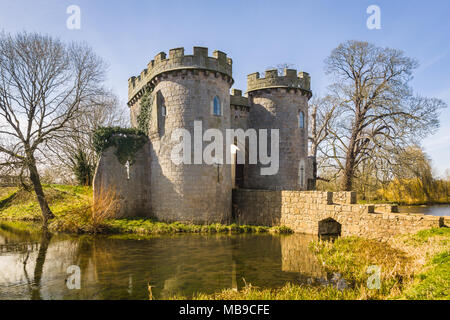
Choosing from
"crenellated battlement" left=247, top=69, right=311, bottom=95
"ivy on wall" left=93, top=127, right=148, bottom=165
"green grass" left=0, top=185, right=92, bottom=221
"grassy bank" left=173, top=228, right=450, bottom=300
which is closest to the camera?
"grassy bank" left=173, top=228, right=450, bottom=300

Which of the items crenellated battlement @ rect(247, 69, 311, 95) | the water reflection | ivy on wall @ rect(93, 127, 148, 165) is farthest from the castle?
the water reflection

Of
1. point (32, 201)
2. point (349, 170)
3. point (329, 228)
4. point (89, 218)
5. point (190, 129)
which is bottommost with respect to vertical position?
point (329, 228)

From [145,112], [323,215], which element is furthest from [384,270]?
[145,112]

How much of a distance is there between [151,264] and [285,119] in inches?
462

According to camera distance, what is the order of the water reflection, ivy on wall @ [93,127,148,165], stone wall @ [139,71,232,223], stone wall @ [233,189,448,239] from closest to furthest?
the water reflection → stone wall @ [233,189,448,239] → stone wall @ [139,71,232,223] → ivy on wall @ [93,127,148,165]

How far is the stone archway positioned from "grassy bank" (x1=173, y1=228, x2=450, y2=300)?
Result: 2313 millimetres

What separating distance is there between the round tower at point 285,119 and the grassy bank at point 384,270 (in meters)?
6.87

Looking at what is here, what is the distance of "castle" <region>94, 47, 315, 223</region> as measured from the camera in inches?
556

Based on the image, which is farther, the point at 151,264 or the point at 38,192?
the point at 38,192

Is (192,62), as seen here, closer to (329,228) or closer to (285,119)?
(285,119)

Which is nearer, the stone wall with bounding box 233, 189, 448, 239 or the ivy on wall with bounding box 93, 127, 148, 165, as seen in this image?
the stone wall with bounding box 233, 189, 448, 239

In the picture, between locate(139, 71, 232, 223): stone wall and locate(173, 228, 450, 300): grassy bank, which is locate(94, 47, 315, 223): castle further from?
locate(173, 228, 450, 300): grassy bank

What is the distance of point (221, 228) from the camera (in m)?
13.7

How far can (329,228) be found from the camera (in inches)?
531
